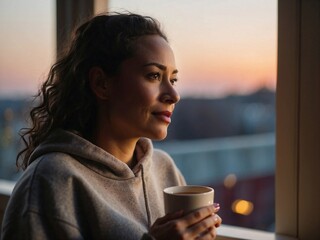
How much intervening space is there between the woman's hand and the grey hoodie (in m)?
0.04

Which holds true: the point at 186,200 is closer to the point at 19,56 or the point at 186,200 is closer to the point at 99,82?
the point at 99,82

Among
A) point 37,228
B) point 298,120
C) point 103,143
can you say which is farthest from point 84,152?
point 298,120

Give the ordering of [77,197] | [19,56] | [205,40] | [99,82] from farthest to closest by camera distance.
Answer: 1. [19,56]
2. [205,40]
3. [99,82]
4. [77,197]

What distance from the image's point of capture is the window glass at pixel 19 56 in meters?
1.80

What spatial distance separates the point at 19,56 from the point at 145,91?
3.83 feet

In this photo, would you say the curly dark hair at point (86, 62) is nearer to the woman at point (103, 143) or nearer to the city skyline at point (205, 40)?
the woman at point (103, 143)

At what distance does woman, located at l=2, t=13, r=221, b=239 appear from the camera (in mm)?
934

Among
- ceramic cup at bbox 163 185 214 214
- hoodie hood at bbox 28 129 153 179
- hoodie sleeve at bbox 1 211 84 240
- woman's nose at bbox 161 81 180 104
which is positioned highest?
woman's nose at bbox 161 81 180 104

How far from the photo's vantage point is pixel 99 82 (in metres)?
1.10

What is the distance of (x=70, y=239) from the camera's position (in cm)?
93

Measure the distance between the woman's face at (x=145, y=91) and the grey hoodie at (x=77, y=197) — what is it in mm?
121

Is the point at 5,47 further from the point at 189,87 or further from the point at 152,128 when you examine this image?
the point at 152,128

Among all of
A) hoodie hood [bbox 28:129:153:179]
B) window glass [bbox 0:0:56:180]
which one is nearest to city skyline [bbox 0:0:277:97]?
window glass [bbox 0:0:56:180]

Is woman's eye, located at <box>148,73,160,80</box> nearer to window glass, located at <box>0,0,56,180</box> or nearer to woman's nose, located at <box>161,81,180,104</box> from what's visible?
woman's nose, located at <box>161,81,180,104</box>
